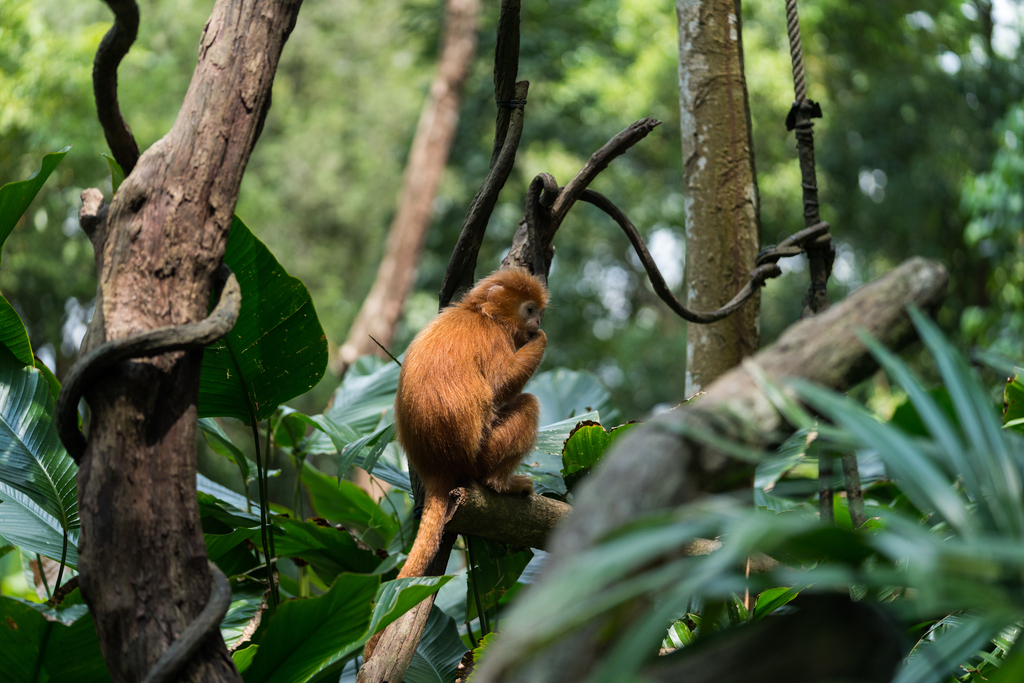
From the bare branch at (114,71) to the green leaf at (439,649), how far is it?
5.15 feet

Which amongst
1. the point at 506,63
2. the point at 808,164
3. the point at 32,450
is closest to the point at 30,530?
the point at 32,450

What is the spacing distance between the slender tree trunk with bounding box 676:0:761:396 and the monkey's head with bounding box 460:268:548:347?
648 millimetres

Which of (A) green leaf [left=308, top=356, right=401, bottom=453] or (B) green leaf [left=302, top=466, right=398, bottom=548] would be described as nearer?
(B) green leaf [left=302, top=466, right=398, bottom=548]

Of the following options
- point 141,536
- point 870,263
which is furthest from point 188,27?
point 141,536

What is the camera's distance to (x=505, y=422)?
7.48 feet

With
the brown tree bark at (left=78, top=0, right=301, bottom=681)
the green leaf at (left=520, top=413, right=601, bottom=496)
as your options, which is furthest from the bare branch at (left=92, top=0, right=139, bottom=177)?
the green leaf at (left=520, top=413, right=601, bottom=496)

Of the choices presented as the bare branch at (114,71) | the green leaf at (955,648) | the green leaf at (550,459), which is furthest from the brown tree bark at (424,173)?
the green leaf at (955,648)

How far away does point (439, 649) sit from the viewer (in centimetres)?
234

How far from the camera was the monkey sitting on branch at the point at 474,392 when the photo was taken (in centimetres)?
213

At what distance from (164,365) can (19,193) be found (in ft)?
3.39

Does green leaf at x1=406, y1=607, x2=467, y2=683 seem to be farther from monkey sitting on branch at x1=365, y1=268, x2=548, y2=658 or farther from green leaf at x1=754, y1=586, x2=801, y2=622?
green leaf at x1=754, y1=586, x2=801, y2=622

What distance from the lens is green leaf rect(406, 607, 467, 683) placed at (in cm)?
223

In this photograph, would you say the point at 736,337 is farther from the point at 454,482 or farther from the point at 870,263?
the point at 870,263

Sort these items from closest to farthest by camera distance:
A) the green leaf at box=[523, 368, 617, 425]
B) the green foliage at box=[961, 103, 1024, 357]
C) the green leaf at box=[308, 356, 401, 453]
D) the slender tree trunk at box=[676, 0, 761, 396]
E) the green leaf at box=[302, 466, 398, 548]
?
the slender tree trunk at box=[676, 0, 761, 396]
the green leaf at box=[302, 466, 398, 548]
the green leaf at box=[308, 356, 401, 453]
the green leaf at box=[523, 368, 617, 425]
the green foliage at box=[961, 103, 1024, 357]
